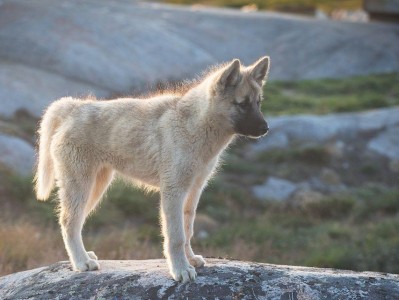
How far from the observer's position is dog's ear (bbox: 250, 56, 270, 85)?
9.06 m

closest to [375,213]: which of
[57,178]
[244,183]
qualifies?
[244,183]

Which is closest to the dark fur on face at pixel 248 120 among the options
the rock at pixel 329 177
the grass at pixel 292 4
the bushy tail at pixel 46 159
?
the bushy tail at pixel 46 159

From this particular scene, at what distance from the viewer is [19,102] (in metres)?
23.3

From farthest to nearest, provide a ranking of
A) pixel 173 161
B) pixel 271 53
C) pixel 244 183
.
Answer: pixel 271 53 → pixel 244 183 → pixel 173 161

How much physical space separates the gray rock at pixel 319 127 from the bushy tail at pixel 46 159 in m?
14.0

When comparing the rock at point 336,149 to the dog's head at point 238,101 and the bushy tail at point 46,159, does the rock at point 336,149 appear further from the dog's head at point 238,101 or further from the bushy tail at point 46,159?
the dog's head at point 238,101

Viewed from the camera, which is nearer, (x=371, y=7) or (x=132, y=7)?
(x=132, y=7)

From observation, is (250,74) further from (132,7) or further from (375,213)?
(132,7)

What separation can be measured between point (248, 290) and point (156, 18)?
87.4 ft

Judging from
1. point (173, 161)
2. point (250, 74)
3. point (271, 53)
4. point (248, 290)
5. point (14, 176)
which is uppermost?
point (250, 74)

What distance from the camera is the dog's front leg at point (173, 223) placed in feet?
27.9

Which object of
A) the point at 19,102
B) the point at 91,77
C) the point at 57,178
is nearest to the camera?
the point at 57,178

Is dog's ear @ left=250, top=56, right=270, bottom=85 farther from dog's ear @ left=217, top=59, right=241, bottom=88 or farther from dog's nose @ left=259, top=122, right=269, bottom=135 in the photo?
dog's nose @ left=259, top=122, right=269, bottom=135

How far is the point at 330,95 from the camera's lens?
97.7 feet
